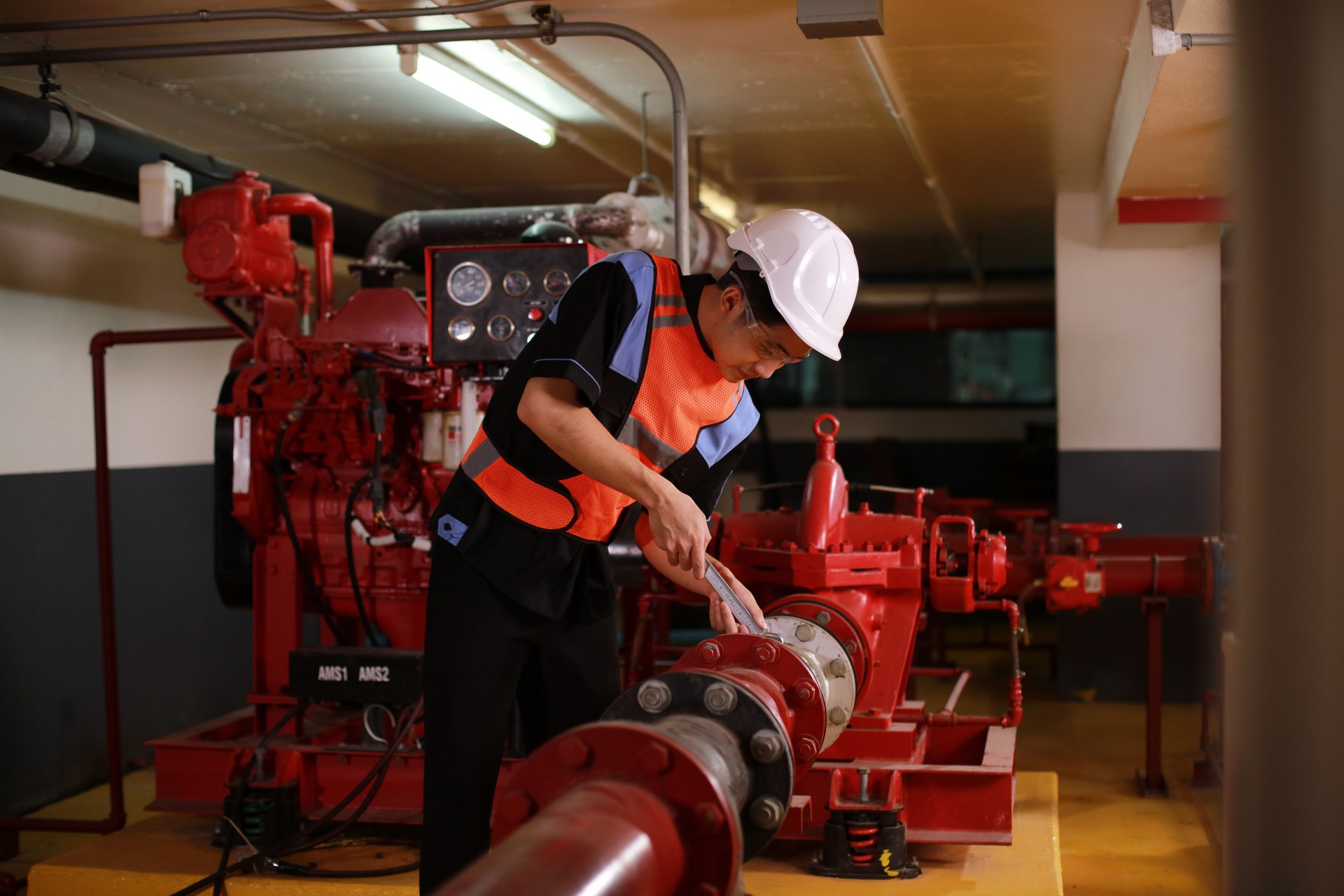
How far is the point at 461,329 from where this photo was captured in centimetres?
321

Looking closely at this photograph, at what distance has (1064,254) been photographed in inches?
226

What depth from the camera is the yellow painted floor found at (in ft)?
9.30

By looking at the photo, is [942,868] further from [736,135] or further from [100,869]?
[736,135]

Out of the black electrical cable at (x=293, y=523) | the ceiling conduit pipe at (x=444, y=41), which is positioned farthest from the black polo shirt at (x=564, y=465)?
the black electrical cable at (x=293, y=523)

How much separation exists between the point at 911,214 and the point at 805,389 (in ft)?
9.56

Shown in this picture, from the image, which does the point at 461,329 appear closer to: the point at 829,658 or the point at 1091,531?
the point at 829,658

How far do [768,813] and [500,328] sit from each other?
84.0 inches

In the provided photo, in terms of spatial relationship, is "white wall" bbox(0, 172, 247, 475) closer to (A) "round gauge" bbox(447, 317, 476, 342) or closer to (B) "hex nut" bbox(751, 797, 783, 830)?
(A) "round gauge" bbox(447, 317, 476, 342)

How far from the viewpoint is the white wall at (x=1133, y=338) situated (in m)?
5.50

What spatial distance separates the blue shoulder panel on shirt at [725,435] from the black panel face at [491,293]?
1345 mm

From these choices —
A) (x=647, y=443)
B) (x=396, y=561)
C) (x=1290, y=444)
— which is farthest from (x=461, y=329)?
(x=1290, y=444)

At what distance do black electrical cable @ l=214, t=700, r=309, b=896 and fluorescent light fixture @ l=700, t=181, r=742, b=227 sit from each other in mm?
3549

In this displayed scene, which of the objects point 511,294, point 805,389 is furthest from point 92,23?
point 805,389

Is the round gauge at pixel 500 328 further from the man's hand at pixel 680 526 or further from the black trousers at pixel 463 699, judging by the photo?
the man's hand at pixel 680 526
